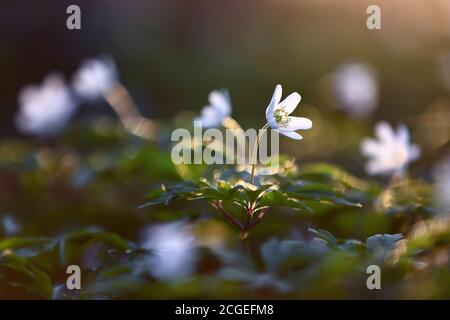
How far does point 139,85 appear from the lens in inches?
331

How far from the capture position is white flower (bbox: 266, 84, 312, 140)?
2.19 m

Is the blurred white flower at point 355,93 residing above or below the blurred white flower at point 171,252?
above

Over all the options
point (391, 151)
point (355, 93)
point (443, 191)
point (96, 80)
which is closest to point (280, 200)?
point (443, 191)

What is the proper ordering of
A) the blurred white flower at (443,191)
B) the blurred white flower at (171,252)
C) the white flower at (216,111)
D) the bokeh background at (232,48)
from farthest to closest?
1. the bokeh background at (232,48)
2. the white flower at (216,111)
3. the blurred white flower at (443,191)
4. the blurred white flower at (171,252)

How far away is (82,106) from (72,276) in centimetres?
628

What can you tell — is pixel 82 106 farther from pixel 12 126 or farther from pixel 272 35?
pixel 272 35

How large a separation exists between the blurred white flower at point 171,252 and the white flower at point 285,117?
59cm

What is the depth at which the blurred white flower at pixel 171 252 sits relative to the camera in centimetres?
214

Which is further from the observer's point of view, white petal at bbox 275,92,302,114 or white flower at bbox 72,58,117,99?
white flower at bbox 72,58,117,99

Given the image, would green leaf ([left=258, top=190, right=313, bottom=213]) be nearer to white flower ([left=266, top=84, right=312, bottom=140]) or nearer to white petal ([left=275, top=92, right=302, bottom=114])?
white flower ([left=266, top=84, right=312, bottom=140])

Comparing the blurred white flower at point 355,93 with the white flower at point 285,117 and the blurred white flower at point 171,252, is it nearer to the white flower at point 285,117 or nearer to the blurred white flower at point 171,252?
the blurred white flower at point 171,252

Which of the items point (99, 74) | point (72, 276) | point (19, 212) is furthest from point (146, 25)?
point (72, 276)

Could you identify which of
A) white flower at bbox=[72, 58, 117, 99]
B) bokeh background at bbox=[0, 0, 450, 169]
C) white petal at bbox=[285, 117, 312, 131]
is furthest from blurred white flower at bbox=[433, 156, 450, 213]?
bokeh background at bbox=[0, 0, 450, 169]

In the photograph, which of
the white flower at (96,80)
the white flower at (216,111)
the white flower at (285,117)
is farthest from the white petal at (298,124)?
the white flower at (96,80)
